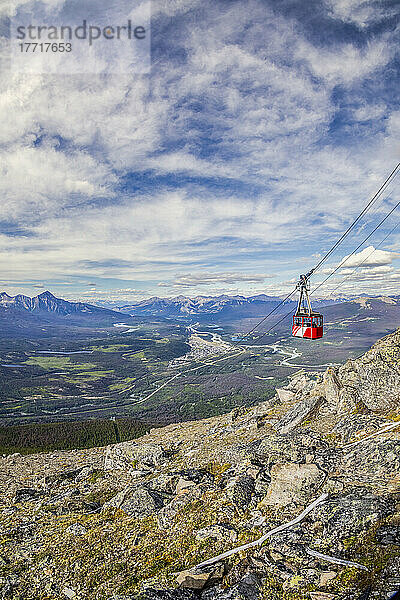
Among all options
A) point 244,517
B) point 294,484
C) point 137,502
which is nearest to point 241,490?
point 244,517

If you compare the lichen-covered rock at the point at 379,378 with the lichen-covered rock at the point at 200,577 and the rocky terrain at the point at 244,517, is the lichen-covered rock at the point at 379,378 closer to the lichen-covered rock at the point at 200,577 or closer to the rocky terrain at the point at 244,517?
the rocky terrain at the point at 244,517

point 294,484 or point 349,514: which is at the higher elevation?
point 349,514

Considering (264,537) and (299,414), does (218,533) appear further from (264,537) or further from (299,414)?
(299,414)

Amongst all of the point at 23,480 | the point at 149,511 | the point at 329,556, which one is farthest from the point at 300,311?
the point at 23,480

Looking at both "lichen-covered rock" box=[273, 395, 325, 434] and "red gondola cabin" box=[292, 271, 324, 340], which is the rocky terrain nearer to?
"lichen-covered rock" box=[273, 395, 325, 434]

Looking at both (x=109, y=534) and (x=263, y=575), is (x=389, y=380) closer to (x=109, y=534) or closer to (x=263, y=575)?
(x=263, y=575)

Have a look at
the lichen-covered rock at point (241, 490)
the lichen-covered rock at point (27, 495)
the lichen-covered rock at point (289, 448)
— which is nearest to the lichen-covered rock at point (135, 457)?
the lichen-covered rock at point (27, 495)

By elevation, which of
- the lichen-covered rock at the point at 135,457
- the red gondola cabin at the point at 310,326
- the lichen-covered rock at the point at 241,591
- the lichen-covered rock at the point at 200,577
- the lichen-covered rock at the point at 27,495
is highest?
the red gondola cabin at the point at 310,326

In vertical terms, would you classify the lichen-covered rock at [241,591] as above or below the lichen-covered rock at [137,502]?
above
